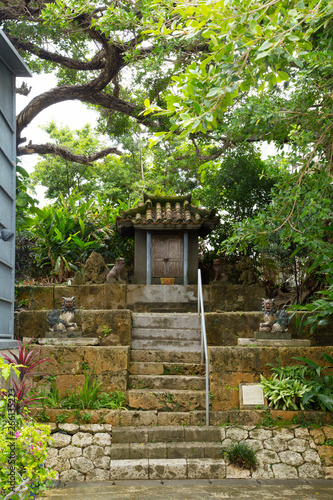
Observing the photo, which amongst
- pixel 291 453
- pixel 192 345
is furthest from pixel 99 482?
pixel 192 345

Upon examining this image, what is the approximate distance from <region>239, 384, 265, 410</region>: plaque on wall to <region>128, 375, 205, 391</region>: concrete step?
73 cm

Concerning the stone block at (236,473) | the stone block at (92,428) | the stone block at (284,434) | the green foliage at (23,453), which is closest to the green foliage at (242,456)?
the stone block at (236,473)

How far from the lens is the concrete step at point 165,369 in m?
7.90

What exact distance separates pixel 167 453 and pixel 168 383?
1.35 m

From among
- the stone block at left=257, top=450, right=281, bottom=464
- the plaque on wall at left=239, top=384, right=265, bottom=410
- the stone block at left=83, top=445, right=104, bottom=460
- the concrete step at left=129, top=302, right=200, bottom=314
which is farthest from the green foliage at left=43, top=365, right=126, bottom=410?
the concrete step at left=129, top=302, right=200, bottom=314

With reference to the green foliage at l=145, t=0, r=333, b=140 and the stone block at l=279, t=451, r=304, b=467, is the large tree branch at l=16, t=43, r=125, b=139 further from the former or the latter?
the stone block at l=279, t=451, r=304, b=467

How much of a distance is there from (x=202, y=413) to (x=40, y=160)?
16.8m

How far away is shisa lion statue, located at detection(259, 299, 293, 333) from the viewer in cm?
771

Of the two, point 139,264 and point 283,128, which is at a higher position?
point 283,128

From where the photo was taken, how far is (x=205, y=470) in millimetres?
6055

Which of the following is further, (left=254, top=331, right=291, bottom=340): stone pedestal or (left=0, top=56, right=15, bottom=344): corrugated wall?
(left=254, top=331, right=291, bottom=340): stone pedestal

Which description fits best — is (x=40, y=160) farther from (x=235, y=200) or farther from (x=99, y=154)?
(x=235, y=200)

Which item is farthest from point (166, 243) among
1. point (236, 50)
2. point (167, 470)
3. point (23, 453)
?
point (23, 453)

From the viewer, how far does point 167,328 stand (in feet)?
30.1
